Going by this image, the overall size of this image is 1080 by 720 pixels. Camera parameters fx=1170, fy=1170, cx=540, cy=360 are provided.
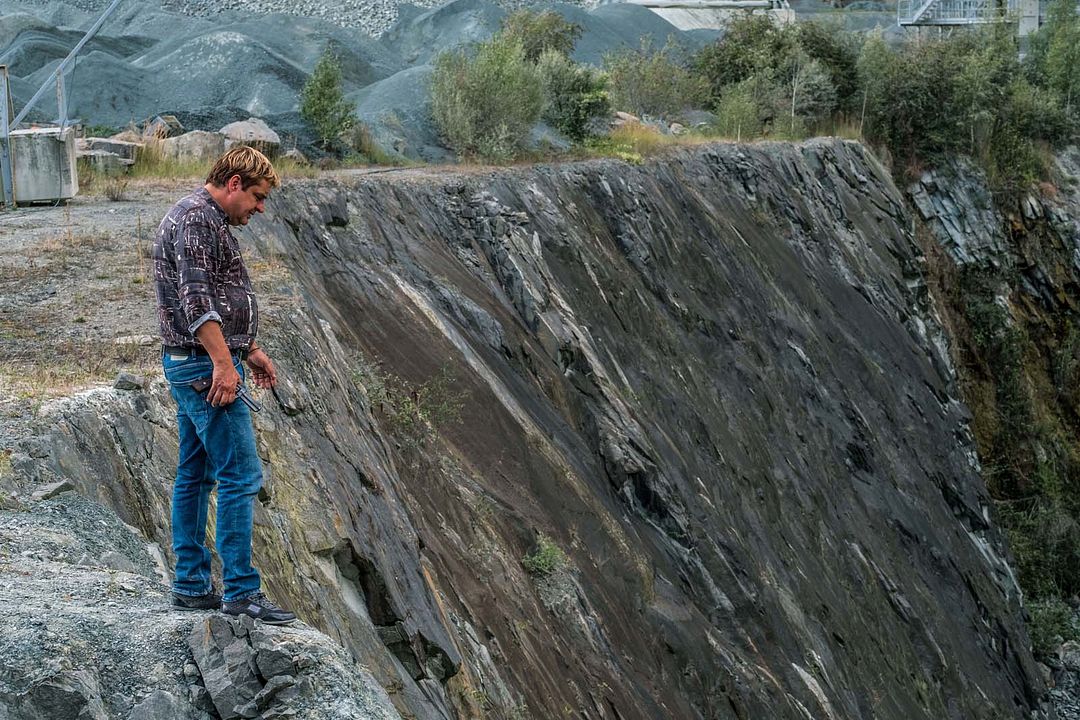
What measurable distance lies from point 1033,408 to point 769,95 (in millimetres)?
9382

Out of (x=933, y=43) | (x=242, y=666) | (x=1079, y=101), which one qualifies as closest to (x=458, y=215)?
(x=242, y=666)

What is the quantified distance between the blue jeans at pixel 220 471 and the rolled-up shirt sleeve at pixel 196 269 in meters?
0.17

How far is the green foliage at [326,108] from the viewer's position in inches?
693

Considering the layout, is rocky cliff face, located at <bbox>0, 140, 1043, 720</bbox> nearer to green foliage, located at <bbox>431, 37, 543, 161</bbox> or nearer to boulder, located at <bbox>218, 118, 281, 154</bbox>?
green foliage, located at <bbox>431, 37, 543, 161</bbox>

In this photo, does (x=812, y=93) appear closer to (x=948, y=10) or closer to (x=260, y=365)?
(x=948, y=10)

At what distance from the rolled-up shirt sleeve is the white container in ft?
29.9

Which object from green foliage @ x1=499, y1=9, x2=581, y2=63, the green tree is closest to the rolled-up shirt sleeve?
green foliage @ x1=499, y1=9, x2=581, y2=63

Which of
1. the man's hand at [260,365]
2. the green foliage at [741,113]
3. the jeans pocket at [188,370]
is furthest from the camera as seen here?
the green foliage at [741,113]

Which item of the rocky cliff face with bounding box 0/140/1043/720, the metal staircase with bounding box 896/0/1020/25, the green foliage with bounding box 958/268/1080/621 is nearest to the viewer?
the rocky cliff face with bounding box 0/140/1043/720

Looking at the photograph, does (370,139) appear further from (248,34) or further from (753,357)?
(248,34)

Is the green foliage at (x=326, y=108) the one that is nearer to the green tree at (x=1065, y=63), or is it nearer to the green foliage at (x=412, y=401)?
the green foliage at (x=412, y=401)

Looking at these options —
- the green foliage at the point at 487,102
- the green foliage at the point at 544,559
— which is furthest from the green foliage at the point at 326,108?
the green foliage at the point at 544,559

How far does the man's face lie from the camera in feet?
14.1

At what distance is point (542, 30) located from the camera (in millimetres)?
29266
